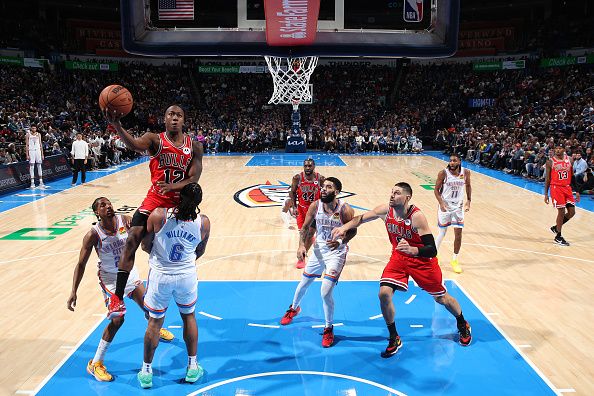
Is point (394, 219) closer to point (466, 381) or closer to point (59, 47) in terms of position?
point (466, 381)

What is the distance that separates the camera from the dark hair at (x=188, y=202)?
159 inches

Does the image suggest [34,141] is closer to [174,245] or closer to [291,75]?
[291,75]

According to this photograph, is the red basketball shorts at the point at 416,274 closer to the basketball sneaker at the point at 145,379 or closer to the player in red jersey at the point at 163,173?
the player in red jersey at the point at 163,173

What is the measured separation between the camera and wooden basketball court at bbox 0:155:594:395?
5125 mm

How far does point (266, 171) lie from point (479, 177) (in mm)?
7523

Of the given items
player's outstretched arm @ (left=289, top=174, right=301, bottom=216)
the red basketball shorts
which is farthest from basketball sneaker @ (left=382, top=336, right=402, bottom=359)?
player's outstretched arm @ (left=289, top=174, right=301, bottom=216)

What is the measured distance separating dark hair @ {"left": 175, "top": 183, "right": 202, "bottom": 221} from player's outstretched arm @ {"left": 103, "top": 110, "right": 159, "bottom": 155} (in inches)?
24.1

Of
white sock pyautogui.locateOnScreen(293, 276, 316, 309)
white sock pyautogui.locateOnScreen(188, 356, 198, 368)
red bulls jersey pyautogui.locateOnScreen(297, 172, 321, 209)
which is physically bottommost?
white sock pyautogui.locateOnScreen(188, 356, 198, 368)

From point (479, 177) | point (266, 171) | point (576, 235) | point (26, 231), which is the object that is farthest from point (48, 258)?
point (479, 177)

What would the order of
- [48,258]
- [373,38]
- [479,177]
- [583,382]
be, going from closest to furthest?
1. [583,382]
2. [373,38]
3. [48,258]
4. [479,177]

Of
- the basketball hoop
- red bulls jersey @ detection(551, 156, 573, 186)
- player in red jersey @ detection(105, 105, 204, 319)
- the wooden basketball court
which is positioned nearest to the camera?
player in red jersey @ detection(105, 105, 204, 319)

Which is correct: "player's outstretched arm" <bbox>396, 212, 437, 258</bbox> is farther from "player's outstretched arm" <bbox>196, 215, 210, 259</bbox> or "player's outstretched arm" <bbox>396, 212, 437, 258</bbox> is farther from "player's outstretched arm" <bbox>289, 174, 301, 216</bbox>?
"player's outstretched arm" <bbox>289, 174, 301, 216</bbox>

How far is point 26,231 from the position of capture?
10.0 metres

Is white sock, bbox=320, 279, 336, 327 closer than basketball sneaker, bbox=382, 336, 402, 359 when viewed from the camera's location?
No
